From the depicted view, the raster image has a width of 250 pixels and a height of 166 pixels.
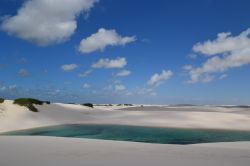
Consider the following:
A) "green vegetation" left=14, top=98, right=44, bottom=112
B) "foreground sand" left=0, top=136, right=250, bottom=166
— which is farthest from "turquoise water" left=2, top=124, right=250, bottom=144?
"green vegetation" left=14, top=98, right=44, bottom=112

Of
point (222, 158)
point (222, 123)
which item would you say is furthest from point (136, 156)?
point (222, 123)

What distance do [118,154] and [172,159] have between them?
6.51ft

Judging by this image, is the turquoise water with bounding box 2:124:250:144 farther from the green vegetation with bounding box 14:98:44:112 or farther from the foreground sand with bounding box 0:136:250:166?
the green vegetation with bounding box 14:98:44:112

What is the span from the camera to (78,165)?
933cm

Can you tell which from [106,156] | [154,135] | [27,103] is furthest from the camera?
[27,103]

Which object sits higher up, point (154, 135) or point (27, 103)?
point (27, 103)

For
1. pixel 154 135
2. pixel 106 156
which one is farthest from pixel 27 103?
pixel 106 156

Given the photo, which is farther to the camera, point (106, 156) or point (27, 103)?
point (27, 103)

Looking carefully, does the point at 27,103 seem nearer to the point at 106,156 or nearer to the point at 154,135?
the point at 154,135

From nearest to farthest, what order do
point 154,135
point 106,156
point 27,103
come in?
point 106,156, point 154,135, point 27,103

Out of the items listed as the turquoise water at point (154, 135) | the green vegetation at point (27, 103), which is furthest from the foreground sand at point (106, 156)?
the green vegetation at point (27, 103)

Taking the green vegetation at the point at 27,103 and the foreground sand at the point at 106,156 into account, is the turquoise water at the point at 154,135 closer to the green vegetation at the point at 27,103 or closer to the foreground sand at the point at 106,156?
the foreground sand at the point at 106,156

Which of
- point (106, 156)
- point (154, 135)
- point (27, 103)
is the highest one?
point (27, 103)

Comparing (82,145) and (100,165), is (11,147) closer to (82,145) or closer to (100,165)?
(82,145)
